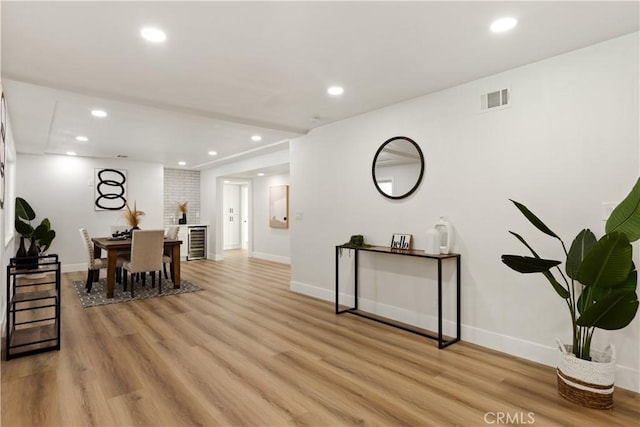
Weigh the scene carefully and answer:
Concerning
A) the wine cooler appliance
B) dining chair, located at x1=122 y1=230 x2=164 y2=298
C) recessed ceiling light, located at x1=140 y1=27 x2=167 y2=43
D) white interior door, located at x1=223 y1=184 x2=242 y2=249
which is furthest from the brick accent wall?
recessed ceiling light, located at x1=140 y1=27 x2=167 y2=43

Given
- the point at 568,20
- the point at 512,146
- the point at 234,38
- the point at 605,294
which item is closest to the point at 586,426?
the point at 605,294

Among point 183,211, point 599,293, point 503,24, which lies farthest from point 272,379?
point 183,211

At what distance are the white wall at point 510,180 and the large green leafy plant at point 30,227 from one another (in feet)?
18.7

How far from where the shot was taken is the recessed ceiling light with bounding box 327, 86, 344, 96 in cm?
330

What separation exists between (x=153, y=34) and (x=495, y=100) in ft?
8.67

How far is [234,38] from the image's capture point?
7.72 feet

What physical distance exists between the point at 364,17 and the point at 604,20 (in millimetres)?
1465

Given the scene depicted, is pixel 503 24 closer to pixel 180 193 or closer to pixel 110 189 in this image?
pixel 110 189

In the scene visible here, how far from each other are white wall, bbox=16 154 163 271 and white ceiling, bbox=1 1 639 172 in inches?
121

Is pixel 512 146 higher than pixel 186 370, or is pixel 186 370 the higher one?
pixel 512 146

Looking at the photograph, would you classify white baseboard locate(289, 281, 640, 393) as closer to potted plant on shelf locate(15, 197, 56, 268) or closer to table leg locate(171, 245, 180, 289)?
table leg locate(171, 245, 180, 289)

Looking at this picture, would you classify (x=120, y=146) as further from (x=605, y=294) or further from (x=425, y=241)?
(x=605, y=294)

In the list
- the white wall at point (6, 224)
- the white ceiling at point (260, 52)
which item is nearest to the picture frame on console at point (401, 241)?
the white ceiling at point (260, 52)

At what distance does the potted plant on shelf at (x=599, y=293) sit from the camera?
1.95 meters
